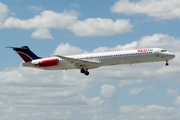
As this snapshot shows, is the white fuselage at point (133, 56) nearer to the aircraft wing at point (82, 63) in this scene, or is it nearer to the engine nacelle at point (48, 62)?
the aircraft wing at point (82, 63)

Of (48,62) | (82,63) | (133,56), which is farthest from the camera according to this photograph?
(48,62)

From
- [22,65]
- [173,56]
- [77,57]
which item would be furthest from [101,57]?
[22,65]

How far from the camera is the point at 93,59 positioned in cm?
4825

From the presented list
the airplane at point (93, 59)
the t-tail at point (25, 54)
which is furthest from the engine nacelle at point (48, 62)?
the t-tail at point (25, 54)

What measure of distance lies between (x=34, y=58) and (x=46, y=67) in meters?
3.79

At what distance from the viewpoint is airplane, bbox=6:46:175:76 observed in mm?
45875

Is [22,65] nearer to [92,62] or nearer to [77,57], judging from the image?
[77,57]

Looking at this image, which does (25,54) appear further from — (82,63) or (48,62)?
(82,63)

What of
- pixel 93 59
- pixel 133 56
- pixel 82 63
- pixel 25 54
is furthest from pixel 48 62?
pixel 133 56

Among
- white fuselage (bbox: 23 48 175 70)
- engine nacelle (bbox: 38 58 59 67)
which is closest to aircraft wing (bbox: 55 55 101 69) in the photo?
white fuselage (bbox: 23 48 175 70)

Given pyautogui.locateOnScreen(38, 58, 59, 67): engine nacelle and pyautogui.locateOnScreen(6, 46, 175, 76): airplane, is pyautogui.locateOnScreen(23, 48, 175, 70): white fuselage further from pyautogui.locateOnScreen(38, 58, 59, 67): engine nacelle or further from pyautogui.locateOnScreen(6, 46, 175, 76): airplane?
pyautogui.locateOnScreen(38, 58, 59, 67): engine nacelle

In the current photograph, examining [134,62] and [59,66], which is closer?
[134,62]

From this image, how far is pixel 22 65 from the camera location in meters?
52.6

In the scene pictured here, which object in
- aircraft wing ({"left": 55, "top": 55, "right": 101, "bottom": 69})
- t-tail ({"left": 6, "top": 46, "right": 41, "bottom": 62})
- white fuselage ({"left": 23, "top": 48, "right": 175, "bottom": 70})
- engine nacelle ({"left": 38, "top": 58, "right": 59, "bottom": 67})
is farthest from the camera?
t-tail ({"left": 6, "top": 46, "right": 41, "bottom": 62})
